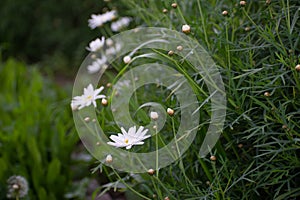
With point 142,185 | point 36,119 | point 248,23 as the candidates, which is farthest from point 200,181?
point 36,119

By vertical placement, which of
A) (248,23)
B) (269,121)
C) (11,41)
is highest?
(248,23)

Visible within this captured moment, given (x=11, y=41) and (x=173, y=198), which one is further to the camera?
(x=11, y=41)

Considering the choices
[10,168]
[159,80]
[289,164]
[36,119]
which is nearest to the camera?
[289,164]

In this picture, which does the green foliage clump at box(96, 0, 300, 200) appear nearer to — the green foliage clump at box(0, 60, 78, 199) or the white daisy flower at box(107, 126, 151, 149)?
the white daisy flower at box(107, 126, 151, 149)

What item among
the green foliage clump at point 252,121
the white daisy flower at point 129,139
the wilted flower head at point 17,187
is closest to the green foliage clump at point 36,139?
the wilted flower head at point 17,187

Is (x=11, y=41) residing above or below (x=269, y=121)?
below

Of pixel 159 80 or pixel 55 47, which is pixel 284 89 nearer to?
pixel 159 80

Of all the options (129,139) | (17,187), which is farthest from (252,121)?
(17,187)
